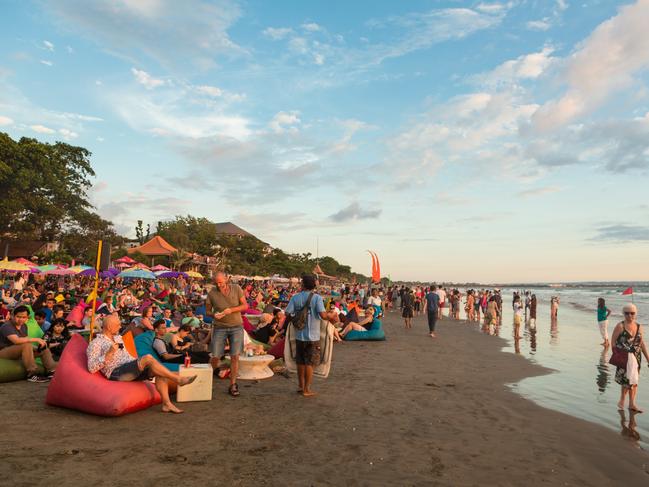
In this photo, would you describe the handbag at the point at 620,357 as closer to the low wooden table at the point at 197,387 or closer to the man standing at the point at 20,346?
the low wooden table at the point at 197,387

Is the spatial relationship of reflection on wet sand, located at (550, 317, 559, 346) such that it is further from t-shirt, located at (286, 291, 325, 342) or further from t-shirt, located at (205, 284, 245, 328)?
t-shirt, located at (205, 284, 245, 328)

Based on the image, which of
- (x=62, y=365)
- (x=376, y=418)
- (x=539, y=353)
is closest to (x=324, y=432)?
(x=376, y=418)

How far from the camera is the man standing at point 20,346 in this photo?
20.8 ft

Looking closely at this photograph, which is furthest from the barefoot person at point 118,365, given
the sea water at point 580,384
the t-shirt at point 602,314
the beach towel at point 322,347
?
the t-shirt at point 602,314

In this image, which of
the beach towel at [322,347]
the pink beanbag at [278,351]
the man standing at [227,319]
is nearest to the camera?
the man standing at [227,319]

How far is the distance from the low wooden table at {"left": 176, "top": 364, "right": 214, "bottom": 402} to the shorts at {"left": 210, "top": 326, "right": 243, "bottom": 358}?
15.1 inches

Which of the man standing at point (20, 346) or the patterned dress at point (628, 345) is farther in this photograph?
the man standing at point (20, 346)

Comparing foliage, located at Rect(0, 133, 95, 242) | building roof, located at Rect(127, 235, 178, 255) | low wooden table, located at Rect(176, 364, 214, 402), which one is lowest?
low wooden table, located at Rect(176, 364, 214, 402)

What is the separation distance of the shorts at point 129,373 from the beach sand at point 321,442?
41cm

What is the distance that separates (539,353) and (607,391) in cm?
422

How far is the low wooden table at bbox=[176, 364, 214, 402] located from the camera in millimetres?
Result: 5391

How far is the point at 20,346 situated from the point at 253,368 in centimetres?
347

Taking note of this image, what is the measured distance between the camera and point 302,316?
587cm

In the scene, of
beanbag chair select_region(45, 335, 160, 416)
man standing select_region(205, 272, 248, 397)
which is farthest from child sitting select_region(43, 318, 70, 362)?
man standing select_region(205, 272, 248, 397)
